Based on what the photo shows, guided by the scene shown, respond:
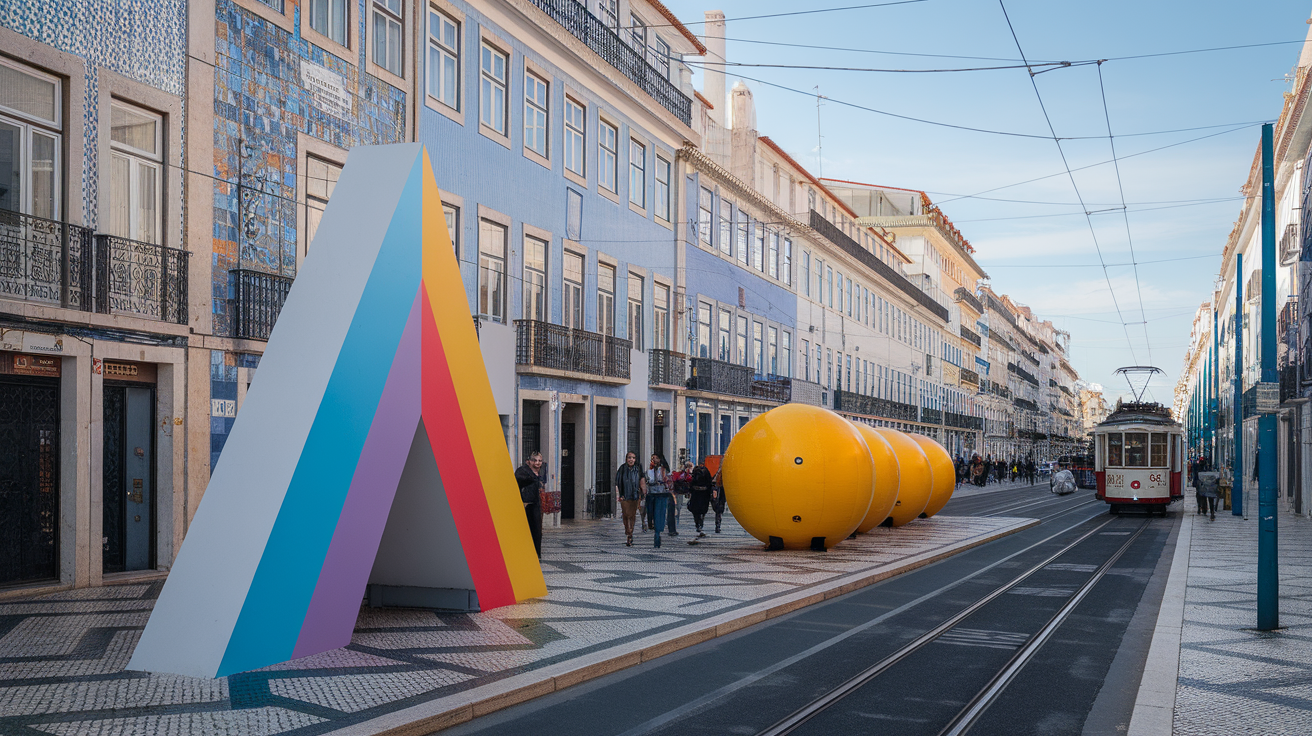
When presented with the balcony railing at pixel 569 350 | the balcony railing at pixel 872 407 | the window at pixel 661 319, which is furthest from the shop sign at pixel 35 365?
the balcony railing at pixel 872 407

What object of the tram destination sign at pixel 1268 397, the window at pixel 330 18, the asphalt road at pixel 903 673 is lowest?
the asphalt road at pixel 903 673

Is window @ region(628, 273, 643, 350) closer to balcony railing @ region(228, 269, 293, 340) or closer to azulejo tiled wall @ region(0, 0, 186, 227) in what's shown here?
balcony railing @ region(228, 269, 293, 340)

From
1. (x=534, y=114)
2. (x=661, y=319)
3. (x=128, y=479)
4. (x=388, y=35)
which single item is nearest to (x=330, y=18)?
(x=388, y=35)

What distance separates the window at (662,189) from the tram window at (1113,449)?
593 inches

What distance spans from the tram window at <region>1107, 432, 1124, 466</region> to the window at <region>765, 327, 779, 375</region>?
43.7 ft

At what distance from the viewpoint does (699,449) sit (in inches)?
1517

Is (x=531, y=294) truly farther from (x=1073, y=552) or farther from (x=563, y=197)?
(x=1073, y=552)

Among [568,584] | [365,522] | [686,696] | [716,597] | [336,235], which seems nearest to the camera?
[686,696]

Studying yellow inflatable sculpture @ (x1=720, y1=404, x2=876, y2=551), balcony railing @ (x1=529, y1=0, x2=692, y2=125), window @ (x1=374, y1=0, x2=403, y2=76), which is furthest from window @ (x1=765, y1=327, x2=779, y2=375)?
window @ (x1=374, y1=0, x2=403, y2=76)

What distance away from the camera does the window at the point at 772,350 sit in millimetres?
44531

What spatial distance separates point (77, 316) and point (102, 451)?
1.93m

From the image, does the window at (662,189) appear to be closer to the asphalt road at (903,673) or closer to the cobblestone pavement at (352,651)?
the cobblestone pavement at (352,651)

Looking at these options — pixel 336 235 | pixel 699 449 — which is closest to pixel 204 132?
pixel 336 235

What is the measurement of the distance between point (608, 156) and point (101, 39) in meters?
17.2
